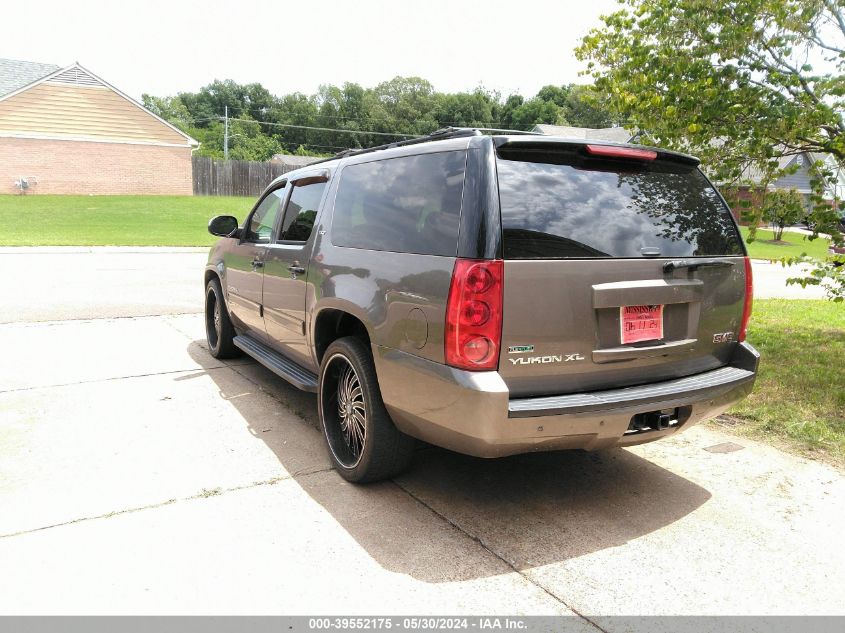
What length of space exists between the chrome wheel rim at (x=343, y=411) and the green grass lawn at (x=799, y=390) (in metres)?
2.95

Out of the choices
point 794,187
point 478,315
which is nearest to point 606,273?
point 478,315

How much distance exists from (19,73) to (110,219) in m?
15.6

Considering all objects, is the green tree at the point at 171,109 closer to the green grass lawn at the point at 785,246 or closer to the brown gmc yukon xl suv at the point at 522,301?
→ the green grass lawn at the point at 785,246

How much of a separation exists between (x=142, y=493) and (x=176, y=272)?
10768 millimetres

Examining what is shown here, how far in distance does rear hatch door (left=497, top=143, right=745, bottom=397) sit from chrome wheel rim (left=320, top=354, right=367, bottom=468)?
3.70 ft

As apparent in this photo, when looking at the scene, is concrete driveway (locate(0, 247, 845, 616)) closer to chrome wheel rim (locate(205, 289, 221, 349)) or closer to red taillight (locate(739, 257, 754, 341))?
red taillight (locate(739, 257, 754, 341))

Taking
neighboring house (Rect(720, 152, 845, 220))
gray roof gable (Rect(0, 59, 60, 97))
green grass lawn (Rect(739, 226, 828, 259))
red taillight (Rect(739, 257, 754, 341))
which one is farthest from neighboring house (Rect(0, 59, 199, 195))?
red taillight (Rect(739, 257, 754, 341))

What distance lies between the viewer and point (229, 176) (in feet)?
134

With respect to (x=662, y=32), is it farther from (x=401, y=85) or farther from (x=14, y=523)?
(x=401, y=85)

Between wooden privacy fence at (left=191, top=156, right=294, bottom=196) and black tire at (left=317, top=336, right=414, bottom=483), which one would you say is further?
wooden privacy fence at (left=191, top=156, right=294, bottom=196)

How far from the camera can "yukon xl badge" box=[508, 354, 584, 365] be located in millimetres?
2912

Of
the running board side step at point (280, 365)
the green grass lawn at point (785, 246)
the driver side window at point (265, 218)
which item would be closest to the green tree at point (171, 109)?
the green grass lawn at point (785, 246)

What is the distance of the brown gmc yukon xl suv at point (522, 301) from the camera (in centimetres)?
289

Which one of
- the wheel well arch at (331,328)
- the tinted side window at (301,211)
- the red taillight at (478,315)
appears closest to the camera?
the red taillight at (478,315)
